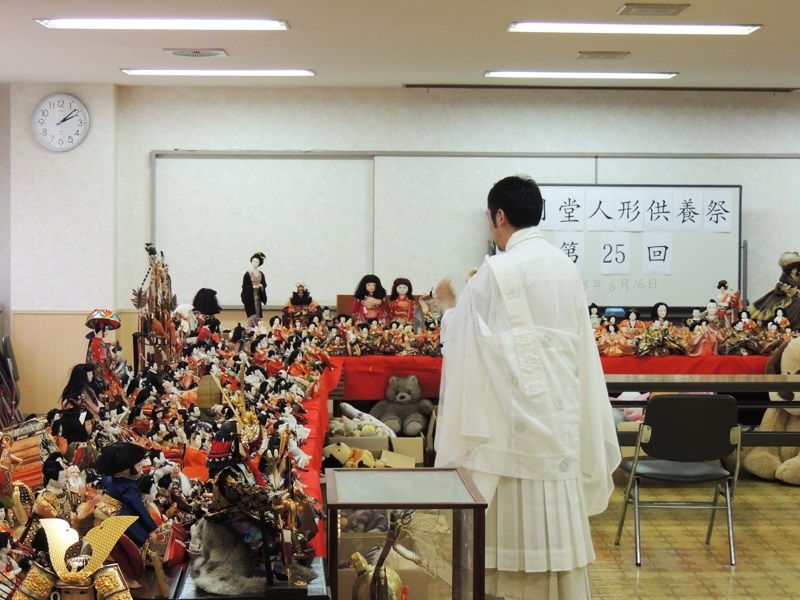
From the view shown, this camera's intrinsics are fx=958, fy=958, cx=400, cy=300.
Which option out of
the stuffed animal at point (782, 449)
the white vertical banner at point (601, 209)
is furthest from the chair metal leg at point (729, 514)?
the white vertical banner at point (601, 209)

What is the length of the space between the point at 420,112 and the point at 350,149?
76cm

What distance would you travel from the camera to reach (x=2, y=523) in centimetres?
181

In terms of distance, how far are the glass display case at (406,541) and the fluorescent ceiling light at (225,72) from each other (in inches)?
271

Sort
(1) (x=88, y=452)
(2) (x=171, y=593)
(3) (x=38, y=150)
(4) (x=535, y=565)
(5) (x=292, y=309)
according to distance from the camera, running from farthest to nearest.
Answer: (3) (x=38, y=150) → (5) (x=292, y=309) → (4) (x=535, y=565) → (1) (x=88, y=452) → (2) (x=171, y=593)

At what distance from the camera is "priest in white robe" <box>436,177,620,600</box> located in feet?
9.25

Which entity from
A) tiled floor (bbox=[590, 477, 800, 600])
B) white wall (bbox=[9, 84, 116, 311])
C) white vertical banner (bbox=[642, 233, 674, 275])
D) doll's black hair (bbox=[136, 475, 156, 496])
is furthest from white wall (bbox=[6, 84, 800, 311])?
doll's black hair (bbox=[136, 475, 156, 496])

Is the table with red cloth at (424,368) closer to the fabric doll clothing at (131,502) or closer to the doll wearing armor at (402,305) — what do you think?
the doll wearing armor at (402,305)

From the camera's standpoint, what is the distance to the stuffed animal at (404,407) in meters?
6.28

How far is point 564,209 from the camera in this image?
913cm

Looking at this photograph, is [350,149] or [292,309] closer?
[292,309]

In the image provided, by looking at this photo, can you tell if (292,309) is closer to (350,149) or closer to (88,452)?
(350,149)

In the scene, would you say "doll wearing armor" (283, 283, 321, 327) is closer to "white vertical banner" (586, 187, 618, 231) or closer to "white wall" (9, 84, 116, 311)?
"white wall" (9, 84, 116, 311)

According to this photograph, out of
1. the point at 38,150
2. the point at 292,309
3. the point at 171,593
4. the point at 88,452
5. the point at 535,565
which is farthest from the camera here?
the point at 38,150

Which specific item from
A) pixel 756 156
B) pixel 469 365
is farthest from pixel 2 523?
pixel 756 156
